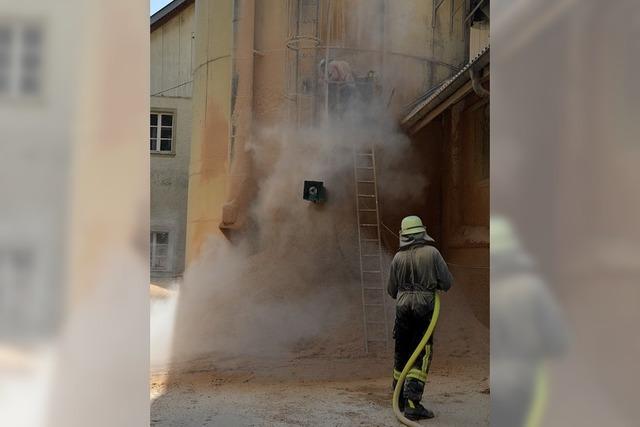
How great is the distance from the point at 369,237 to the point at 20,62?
7898 millimetres

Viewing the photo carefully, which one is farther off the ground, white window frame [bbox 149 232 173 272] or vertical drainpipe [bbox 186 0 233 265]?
vertical drainpipe [bbox 186 0 233 265]

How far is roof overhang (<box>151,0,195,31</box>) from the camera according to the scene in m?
18.8

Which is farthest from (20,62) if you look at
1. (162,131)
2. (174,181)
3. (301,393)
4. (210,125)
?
(162,131)

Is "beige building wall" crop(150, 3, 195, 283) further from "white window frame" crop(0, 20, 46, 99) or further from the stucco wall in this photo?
"white window frame" crop(0, 20, 46, 99)

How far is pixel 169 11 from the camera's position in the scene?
18.8 meters

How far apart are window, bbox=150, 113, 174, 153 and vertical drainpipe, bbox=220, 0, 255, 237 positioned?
29.1ft

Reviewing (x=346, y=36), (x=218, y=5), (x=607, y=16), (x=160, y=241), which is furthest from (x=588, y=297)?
(x=160, y=241)

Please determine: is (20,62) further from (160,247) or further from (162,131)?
(162,131)

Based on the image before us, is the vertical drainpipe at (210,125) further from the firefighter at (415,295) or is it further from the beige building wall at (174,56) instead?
the beige building wall at (174,56)

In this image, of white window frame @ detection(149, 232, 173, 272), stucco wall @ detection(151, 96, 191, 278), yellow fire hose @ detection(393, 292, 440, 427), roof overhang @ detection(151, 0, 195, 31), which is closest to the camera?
yellow fire hose @ detection(393, 292, 440, 427)

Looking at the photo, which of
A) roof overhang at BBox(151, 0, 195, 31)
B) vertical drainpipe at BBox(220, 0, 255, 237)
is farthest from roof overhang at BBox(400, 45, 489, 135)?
roof overhang at BBox(151, 0, 195, 31)

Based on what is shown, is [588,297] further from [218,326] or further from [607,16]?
[218,326]

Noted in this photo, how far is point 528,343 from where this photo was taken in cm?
251

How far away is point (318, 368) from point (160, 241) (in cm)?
1080
